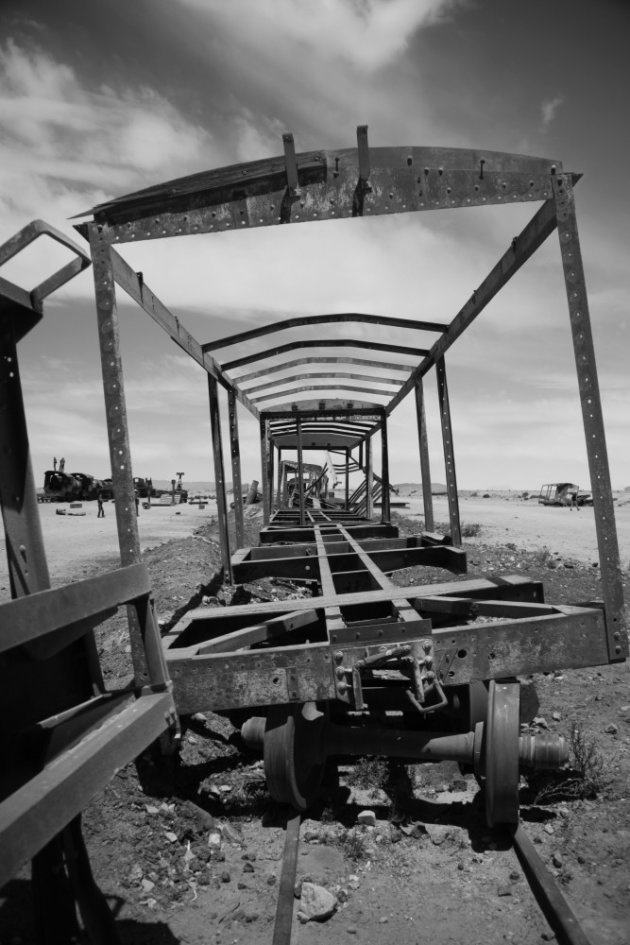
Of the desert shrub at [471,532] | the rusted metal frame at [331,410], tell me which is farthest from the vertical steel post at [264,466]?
the desert shrub at [471,532]

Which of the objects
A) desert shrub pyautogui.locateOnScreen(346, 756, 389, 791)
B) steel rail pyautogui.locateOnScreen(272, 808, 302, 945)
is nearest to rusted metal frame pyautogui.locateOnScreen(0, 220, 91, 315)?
steel rail pyautogui.locateOnScreen(272, 808, 302, 945)

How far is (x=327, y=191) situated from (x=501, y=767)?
323cm

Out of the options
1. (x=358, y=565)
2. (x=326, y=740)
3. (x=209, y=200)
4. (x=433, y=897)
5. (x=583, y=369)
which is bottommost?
(x=433, y=897)

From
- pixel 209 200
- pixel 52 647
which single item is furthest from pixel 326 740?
pixel 209 200

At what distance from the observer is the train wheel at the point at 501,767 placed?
2.88 metres

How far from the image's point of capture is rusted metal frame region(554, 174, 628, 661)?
3.25 metres

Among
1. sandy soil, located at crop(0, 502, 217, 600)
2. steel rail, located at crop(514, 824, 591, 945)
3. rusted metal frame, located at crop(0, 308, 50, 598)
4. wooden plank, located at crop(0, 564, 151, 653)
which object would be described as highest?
rusted metal frame, located at crop(0, 308, 50, 598)

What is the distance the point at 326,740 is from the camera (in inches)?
135

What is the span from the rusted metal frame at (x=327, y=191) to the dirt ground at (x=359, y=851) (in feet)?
10.6

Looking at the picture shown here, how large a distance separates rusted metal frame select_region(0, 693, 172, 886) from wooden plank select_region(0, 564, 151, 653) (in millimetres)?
325

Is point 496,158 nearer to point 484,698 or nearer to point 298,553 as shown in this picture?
point 484,698

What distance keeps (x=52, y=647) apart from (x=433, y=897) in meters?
2.06

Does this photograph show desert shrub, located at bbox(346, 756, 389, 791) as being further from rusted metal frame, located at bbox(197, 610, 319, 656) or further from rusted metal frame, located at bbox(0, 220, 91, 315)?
rusted metal frame, located at bbox(0, 220, 91, 315)

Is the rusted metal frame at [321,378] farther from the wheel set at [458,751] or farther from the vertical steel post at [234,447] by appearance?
the wheel set at [458,751]
